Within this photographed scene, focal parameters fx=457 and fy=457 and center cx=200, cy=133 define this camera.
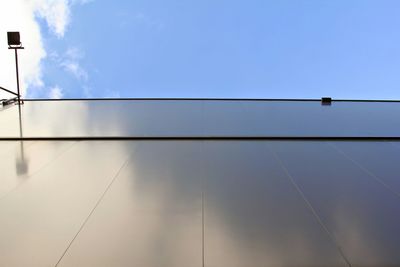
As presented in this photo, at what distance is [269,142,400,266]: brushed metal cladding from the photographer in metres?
2.37

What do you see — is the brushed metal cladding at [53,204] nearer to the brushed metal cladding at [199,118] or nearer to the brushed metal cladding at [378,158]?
the brushed metal cladding at [199,118]

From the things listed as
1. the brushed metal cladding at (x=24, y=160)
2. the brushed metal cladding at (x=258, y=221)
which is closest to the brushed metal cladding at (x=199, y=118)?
the brushed metal cladding at (x=24, y=160)

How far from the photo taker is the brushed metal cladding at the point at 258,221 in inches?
89.4

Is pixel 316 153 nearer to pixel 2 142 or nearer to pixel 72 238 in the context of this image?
pixel 72 238

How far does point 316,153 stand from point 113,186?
5.90ft

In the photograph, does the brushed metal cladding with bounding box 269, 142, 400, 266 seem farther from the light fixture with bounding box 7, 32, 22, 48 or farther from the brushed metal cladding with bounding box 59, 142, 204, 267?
the light fixture with bounding box 7, 32, 22, 48

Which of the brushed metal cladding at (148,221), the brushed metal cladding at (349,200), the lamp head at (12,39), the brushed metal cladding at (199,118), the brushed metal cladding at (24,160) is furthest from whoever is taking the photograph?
the lamp head at (12,39)

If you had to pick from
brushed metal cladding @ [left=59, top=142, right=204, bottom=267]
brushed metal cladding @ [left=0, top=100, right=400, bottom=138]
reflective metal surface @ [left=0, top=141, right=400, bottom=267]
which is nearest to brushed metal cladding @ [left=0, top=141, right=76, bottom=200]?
reflective metal surface @ [left=0, top=141, right=400, bottom=267]

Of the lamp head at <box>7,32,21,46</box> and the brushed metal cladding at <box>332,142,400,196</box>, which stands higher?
the lamp head at <box>7,32,21,46</box>

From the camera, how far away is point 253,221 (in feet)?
8.64

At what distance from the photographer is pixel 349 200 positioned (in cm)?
296

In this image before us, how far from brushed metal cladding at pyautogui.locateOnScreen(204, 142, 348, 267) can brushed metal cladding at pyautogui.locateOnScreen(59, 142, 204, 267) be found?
10 centimetres

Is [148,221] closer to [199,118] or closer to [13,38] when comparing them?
[199,118]

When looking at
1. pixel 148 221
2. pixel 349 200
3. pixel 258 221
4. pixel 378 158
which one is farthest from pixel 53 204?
pixel 378 158
